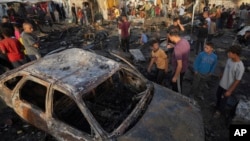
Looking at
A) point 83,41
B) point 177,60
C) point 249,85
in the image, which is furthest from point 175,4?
point 177,60

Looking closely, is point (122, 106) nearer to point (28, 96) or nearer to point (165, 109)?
point (165, 109)

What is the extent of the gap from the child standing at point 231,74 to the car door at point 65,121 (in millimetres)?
2958

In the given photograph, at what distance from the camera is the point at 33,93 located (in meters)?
4.24

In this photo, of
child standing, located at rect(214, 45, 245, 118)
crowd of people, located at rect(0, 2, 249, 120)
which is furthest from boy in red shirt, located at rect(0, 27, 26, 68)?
child standing, located at rect(214, 45, 245, 118)

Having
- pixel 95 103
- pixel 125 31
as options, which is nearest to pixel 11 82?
pixel 95 103

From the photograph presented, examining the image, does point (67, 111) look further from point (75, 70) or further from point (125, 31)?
point (125, 31)

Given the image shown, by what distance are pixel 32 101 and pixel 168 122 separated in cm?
263

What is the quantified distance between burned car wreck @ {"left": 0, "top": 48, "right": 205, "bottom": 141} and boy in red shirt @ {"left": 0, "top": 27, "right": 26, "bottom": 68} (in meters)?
1.86

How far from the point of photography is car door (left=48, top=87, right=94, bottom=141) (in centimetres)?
326

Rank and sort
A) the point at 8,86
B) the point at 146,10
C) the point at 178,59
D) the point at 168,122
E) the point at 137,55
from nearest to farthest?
the point at 168,122 < the point at 8,86 < the point at 178,59 < the point at 137,55 < the point at 146,10

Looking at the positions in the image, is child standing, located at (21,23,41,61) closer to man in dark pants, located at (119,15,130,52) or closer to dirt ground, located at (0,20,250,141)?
dirt ground, located at (0,20,250,141)

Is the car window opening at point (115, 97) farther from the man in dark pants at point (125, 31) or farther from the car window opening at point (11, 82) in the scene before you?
the man in dark pants at point (125, 31)

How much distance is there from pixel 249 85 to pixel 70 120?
17.8 feet

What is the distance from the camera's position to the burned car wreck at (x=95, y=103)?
328 centimetres
